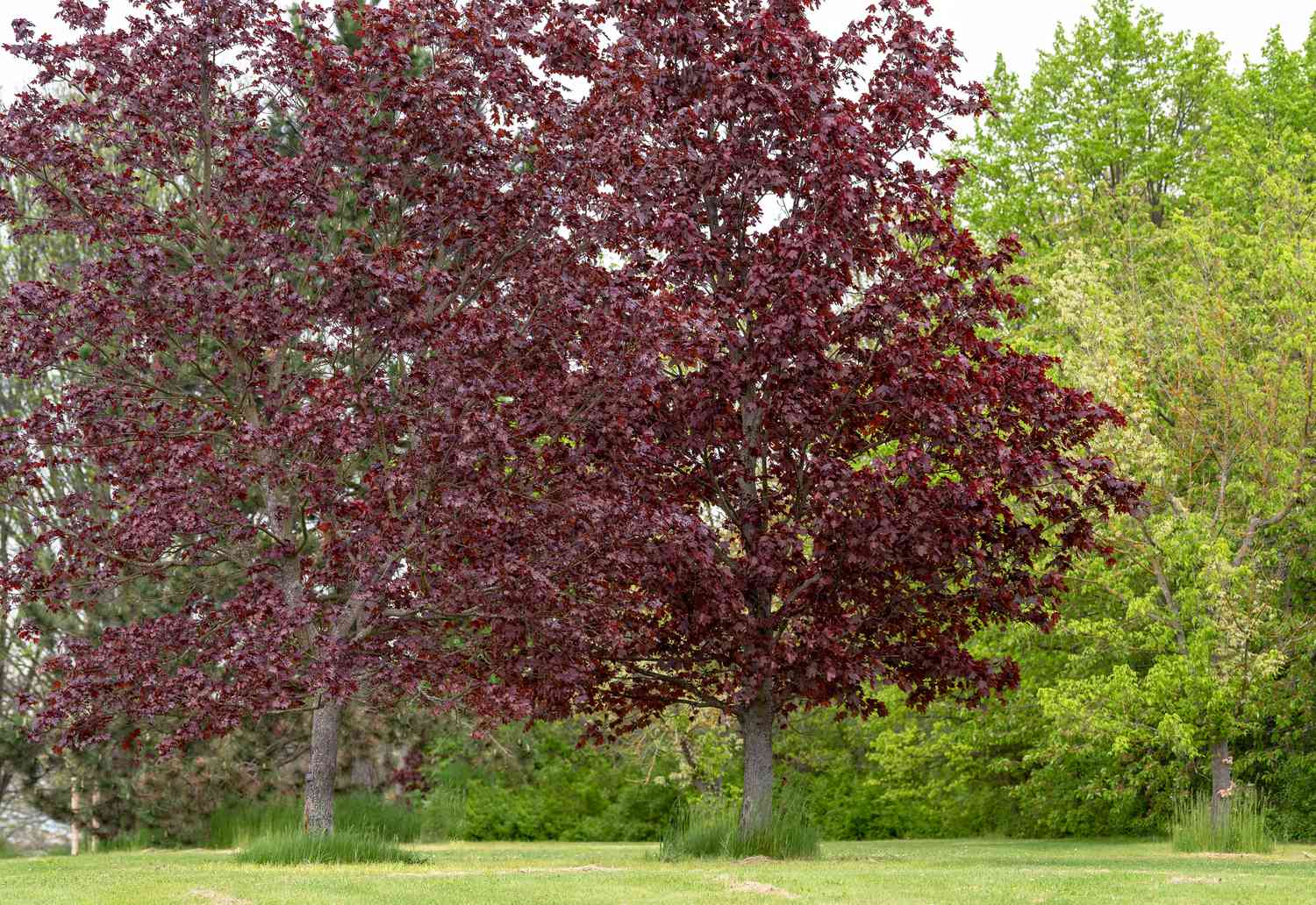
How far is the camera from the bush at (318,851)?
1480 centimetres

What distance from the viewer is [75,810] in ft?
68.8

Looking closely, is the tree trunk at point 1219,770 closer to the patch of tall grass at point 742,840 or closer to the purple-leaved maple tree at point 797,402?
the purple-leaved maple tree at point 797,402

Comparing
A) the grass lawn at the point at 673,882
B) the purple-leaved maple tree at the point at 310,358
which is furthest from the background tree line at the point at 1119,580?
the purple-leaved maple tree at the point at 310,358

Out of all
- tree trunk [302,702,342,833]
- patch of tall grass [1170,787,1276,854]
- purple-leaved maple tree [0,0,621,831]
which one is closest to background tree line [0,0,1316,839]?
patch of tall grass [1170,787,1276,854]

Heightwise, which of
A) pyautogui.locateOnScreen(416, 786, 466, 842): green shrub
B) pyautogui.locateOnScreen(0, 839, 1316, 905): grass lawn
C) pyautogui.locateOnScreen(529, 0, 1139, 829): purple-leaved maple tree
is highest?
pyautogui.locateOnScreen(529, 0, 1139, 829): purple-leaved maple tree

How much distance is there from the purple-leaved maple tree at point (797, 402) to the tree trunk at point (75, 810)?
361 inches

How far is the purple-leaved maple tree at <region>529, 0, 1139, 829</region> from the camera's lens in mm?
14719

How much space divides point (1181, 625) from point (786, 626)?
9635mm

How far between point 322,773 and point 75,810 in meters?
7.04

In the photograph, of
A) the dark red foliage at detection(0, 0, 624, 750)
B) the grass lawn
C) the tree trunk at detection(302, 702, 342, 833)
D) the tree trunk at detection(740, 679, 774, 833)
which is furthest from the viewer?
the tree trunk at detection(302, 702, 342, 833)

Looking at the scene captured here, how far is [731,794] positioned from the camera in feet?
103

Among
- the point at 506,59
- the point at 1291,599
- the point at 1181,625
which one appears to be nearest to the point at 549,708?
the point at 506,59

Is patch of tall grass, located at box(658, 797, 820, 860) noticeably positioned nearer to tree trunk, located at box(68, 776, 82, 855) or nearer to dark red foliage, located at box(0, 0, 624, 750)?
dark red foliage, located at box(0, 0, 624, 750)

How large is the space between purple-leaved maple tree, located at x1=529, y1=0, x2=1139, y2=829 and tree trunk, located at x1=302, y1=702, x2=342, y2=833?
310 cm
